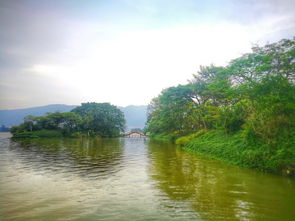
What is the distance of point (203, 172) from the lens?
13.5m

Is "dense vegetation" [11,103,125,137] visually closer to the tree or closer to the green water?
the tree

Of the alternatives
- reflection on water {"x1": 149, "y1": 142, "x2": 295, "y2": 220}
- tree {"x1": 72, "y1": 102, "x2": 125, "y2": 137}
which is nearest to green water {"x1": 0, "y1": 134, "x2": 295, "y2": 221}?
reflection on water {"x1": 149, "y1": 142, "x2": 295, "y2": 220}

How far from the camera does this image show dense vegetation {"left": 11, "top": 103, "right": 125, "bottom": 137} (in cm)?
5706

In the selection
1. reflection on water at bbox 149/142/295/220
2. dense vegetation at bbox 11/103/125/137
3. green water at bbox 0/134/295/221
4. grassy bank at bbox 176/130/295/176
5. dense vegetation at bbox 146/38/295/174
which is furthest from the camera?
dense vegetation at bbox 11/103/125/137

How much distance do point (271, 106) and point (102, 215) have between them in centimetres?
1242

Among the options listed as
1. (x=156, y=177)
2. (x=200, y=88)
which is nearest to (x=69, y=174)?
(x=156, y=177)

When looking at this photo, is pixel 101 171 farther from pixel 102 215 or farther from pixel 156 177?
pixel 102 215

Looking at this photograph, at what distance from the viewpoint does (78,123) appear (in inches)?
2489

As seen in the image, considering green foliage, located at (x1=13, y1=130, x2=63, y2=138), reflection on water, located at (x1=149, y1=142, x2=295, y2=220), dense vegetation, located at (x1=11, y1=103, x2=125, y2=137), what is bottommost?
reflection on water, located at (x1=149, y1=142, x2=295, y2=220)

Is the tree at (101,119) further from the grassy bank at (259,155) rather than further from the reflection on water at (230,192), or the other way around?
the reflection on water at (230,192)

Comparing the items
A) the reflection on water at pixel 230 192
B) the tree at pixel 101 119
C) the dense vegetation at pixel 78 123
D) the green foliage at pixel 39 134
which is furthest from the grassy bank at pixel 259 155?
the tree at pixel 101 119

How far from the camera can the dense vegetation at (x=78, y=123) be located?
5706cm

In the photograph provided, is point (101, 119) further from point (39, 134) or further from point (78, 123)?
point (39, 134)

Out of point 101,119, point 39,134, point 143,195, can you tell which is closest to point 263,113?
point 143,195
